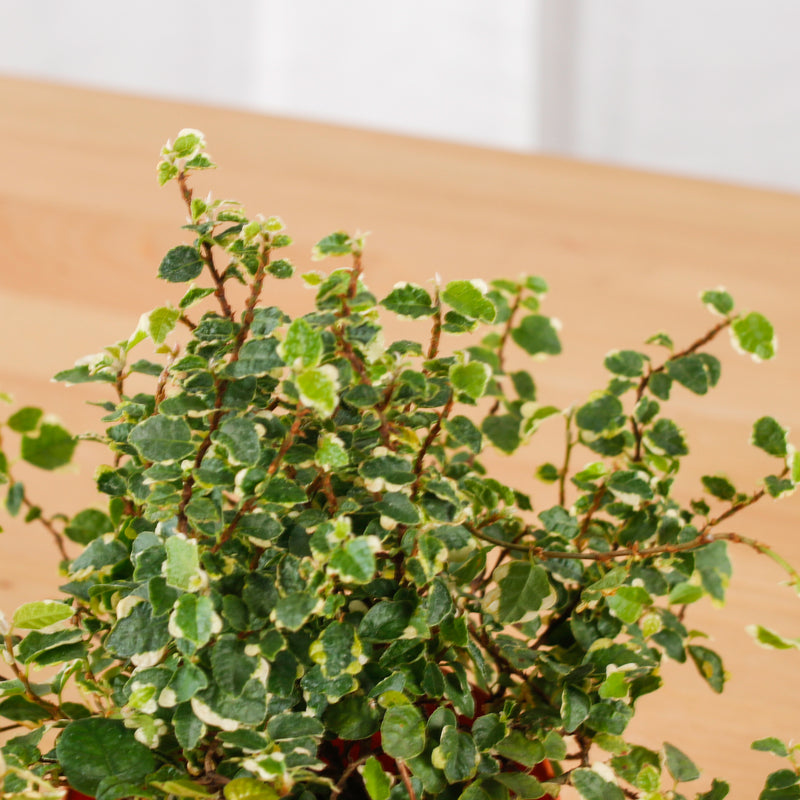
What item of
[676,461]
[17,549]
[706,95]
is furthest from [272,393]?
[706,95]

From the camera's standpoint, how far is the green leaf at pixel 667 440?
65cm

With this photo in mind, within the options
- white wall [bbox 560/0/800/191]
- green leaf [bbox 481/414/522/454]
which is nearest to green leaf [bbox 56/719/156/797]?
green leaf [bbox 481/414/522/454]

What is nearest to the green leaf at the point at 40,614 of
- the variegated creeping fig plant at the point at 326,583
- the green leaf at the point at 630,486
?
the variegated creeping fig plant at the point at 326,583

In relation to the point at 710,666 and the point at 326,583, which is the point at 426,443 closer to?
the point at 326,583

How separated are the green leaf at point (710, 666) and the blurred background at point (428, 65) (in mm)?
2310

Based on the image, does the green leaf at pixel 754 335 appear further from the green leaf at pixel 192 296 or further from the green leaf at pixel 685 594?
the green leaf at pixel 192 296

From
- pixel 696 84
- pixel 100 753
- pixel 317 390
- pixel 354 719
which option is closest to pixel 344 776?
pixel 354 719

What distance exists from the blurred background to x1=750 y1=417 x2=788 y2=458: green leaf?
2.31 m

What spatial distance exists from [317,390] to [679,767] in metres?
0.34

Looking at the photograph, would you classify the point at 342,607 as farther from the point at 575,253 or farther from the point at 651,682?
the point at 575,253

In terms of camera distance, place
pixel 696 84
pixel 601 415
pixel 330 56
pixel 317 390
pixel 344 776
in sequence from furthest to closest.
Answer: pixel 330 56, pixel 696 84, pixel 601 415, pixel 344 776, pixel 317 390

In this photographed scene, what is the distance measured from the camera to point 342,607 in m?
0.55

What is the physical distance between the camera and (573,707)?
21.7 inches

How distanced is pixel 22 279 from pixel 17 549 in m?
0.40
